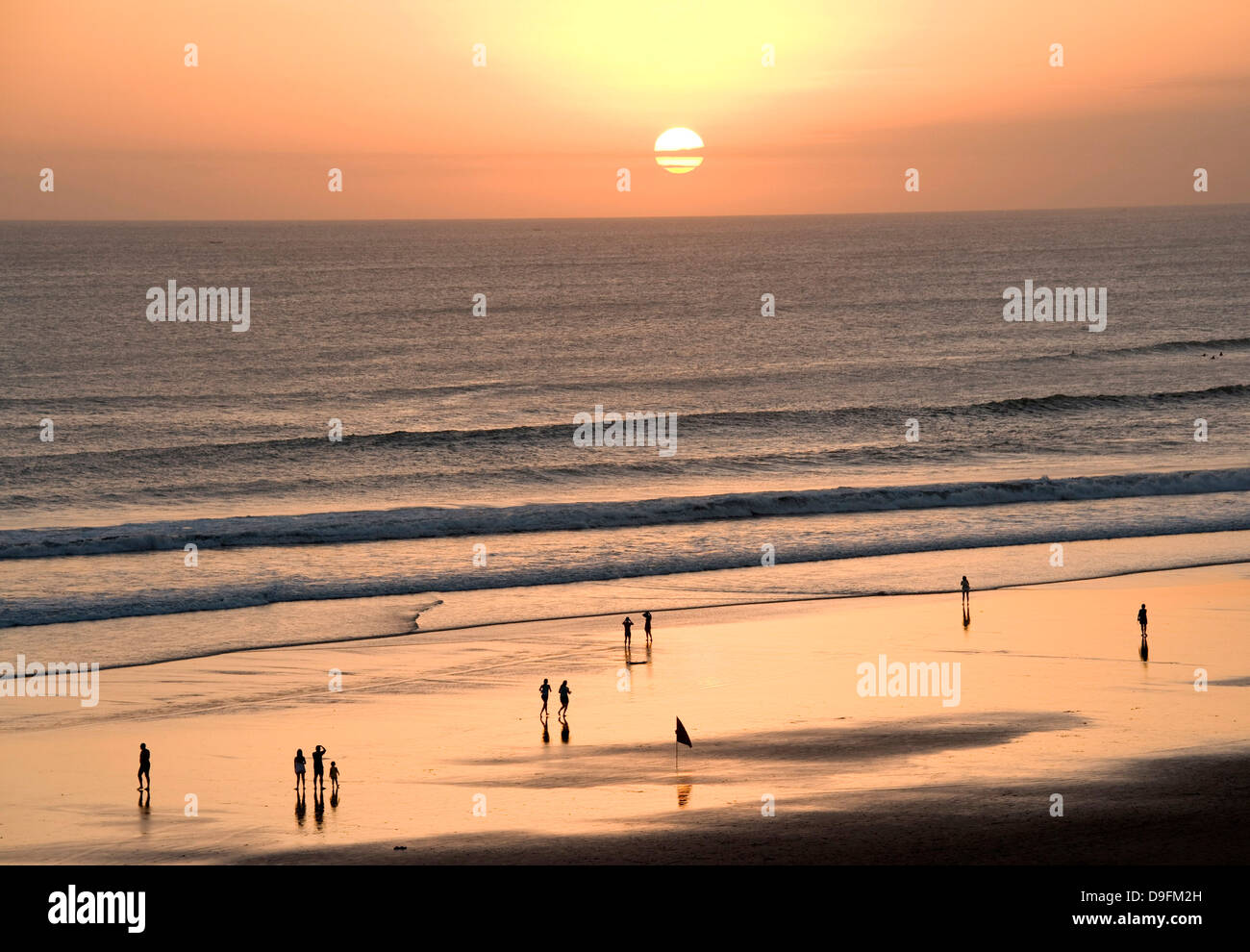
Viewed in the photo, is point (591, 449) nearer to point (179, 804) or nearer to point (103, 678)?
point (103, 678)

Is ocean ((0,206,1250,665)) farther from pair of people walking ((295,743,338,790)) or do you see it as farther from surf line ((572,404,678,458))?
pair of people walking ((295,743,338,790))

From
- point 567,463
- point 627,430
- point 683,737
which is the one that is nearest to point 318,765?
point 683,737

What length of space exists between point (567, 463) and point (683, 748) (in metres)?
30.1

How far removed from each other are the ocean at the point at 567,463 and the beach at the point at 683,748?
3.74 m

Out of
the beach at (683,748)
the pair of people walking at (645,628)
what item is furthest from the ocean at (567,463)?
the pair of people walking at (645,628)

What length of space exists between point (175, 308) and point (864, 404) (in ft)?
263

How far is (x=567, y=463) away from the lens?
4909 cm

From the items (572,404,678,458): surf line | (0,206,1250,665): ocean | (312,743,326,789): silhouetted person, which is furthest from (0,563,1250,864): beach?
(572,404,678,458): surf line

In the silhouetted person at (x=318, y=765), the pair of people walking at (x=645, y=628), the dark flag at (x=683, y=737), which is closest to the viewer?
the silhouetted person at (x=318, y=765)

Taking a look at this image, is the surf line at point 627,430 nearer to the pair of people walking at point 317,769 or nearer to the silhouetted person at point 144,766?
the pair of people walking at point 317,769

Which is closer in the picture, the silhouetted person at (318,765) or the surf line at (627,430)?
the silhouetted person at (318,765)

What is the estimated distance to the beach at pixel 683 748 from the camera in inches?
619

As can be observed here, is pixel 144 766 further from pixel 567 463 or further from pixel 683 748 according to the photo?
pixel 567 463

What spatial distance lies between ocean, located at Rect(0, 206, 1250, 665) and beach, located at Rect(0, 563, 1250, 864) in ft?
12.3
